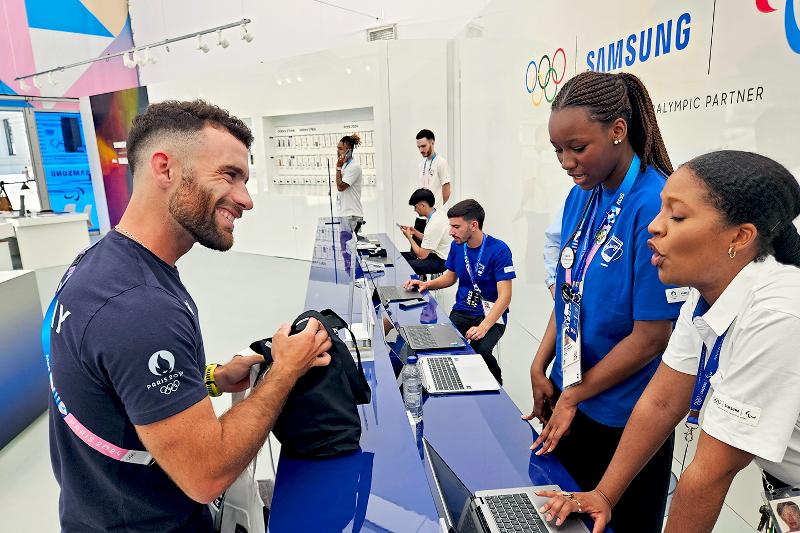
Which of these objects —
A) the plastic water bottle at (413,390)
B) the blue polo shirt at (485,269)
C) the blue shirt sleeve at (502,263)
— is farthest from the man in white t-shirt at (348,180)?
the plastic water bottle at (413,390)

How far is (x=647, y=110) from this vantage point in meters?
1.23

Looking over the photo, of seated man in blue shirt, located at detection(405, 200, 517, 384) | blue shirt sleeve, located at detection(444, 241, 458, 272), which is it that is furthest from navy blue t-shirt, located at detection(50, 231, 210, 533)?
blue shirt sleeve, located at detection(444, 241, 458, 272)

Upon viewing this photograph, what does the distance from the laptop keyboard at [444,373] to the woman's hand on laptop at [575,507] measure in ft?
2.17

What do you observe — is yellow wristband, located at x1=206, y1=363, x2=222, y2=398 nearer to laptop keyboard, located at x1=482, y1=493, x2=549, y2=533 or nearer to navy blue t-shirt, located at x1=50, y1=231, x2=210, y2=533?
navy blue t-shirt, located at x1=50, y1=231, x2=210, y2=533

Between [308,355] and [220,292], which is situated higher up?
[308,355]

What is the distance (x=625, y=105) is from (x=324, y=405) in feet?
3.55

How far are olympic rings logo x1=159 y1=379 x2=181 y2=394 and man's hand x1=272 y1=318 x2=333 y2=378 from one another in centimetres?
25

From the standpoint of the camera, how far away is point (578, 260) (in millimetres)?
1340

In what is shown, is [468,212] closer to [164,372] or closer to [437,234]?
[437,234]

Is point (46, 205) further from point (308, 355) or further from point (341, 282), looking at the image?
point (308, 355)

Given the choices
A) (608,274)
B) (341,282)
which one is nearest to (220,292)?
(341,282)

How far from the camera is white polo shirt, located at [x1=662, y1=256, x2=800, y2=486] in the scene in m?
0.74

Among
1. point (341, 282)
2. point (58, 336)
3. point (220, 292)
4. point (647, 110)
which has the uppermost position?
point (647, 110)

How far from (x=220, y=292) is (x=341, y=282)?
117 inches
